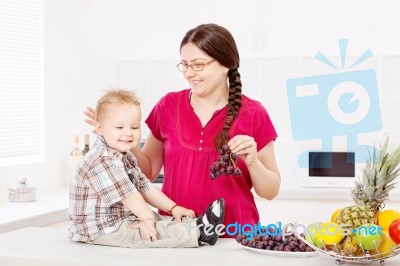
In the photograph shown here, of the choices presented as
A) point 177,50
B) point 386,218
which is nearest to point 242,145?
point 386,218

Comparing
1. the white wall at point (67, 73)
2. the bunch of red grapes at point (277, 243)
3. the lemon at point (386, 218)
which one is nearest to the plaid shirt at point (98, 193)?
the bunch of red grapes at point (277, 243)

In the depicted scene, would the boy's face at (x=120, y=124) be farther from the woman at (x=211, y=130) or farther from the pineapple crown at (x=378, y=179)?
the pineapple crown at (x=378, y=179)

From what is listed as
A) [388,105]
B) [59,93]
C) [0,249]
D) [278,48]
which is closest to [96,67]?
[59,93]

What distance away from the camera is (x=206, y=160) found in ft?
8.67

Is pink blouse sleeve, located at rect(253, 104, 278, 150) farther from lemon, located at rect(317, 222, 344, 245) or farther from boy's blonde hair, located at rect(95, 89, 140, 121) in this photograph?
lemon, located at rect(317, 222, 344, 245)

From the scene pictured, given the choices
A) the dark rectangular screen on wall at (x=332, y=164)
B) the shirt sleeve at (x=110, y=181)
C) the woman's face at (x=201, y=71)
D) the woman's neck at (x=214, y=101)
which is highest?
the woman's face at (x=201, y=71)

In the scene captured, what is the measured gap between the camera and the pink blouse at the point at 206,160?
2.63 meters

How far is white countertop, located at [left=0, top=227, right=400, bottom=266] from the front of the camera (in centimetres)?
195

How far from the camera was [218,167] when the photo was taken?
85.8 inches

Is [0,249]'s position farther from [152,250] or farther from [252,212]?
[252,212]

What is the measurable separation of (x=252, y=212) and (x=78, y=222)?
749 mm

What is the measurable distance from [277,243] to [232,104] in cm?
77

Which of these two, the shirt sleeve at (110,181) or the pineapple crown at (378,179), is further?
the shirt sleeve at (110,181)

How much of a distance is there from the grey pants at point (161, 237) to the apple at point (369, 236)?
54 centimetres
